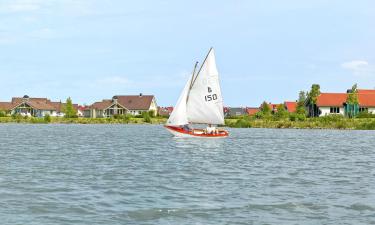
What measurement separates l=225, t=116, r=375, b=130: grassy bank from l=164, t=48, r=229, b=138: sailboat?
51167 mm

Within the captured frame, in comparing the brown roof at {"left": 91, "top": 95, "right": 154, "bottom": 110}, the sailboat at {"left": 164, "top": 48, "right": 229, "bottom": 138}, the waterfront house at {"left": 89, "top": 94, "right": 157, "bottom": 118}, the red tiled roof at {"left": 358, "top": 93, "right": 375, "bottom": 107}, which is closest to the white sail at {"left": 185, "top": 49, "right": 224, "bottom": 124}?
the sailboat at {"left": 164, "top": 48, "right": 229, "bottom": 138}

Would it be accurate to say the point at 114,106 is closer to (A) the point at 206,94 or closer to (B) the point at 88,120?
(B) the point at 88,120

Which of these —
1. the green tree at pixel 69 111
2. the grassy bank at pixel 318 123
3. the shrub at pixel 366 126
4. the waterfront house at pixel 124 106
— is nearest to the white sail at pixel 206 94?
the shrub at pixel 366 126

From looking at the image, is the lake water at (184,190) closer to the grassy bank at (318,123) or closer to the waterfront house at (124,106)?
the grassy bank at (318,123)

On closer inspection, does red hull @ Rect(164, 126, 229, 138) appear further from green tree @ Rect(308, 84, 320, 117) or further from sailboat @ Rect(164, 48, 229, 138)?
green tree @ Rect(308, 84, 320, 117)

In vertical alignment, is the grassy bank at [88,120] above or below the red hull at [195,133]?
above

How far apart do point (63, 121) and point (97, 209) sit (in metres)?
149

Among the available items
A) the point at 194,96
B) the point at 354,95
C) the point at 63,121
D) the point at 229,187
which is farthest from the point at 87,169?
the point at 63,121

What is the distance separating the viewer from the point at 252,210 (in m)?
21.4

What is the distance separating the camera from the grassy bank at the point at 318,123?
115 metres

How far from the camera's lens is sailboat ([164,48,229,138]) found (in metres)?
69.6

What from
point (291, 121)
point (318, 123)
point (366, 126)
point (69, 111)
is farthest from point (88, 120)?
point (366, 126)

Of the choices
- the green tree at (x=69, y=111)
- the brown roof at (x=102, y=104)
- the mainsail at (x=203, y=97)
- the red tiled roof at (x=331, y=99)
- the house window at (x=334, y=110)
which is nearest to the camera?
the mainsail at (x=203, y=97)

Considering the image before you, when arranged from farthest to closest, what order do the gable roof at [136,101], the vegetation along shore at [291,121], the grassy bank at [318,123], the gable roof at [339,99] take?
1. the gable roof at [136,101]
2. the gable roof at [339,99]
3. the vegetation along shore at [291,121]
4. the grassy bank at [318,123]
